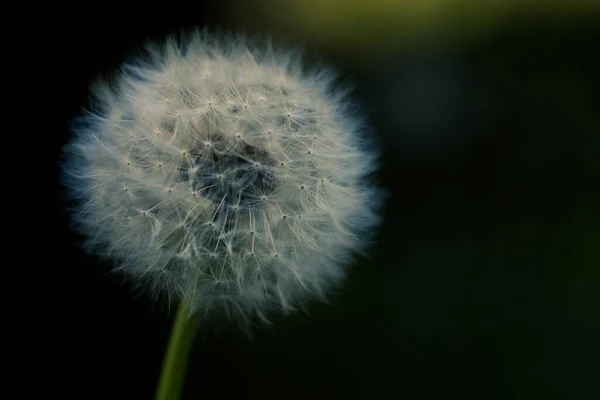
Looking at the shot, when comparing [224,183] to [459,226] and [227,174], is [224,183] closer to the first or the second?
[227,174]

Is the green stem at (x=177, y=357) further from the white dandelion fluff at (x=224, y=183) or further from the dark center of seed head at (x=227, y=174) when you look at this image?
the dark center of seed head at (x=227, y=174)

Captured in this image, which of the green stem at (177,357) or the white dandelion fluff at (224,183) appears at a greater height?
the white dandelion fluff at (224,183)

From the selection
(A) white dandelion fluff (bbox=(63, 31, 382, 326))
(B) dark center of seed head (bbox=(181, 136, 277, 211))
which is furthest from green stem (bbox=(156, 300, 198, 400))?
(B) dark center of seed head (bbox=(181, 136, 277, 211))

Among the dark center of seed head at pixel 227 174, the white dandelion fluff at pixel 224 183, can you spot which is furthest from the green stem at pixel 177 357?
the dark center of seed head at pixel 227 174

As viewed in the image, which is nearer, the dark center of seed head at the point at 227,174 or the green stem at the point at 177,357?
the green stem at the point at 177,357

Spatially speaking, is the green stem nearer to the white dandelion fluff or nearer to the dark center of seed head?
the white dandelion fluff
